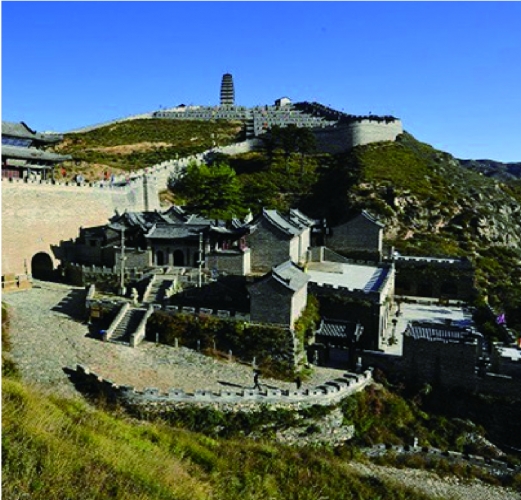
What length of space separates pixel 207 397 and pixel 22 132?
111 ft

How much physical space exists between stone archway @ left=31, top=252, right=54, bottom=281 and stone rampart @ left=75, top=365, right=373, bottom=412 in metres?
17.9

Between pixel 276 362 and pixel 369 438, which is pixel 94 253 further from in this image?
pixel 369 438

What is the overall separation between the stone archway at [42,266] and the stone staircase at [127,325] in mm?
12746

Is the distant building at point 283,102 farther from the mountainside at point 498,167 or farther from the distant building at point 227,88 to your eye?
the mountainside at point 498,167

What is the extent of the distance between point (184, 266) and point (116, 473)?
25.1 metres

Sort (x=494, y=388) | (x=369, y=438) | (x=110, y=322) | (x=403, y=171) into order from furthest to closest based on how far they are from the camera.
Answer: (x=403, y=171) < (x=110, y=322) < (x=494, y=388) < (x=369, y=438)

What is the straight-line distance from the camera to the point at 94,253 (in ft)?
114

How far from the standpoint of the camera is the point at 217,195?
47.7 metres

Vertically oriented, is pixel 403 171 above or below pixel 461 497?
above

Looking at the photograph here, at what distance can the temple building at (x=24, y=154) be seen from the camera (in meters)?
38.0

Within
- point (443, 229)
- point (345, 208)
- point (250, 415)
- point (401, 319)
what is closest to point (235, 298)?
point (250, 415)

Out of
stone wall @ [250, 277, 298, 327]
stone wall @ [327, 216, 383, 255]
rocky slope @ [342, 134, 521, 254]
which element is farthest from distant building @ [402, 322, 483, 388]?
rocky slope @ [342, 134, 521, 254]

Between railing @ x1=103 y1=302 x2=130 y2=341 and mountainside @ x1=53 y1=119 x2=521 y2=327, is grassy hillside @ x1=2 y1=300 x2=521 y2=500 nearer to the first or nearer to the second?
railing @ x1=103 y1=302 x2=130 y2=341

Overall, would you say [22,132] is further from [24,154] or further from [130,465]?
[130,465]
